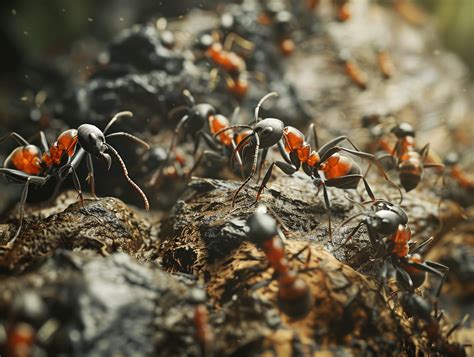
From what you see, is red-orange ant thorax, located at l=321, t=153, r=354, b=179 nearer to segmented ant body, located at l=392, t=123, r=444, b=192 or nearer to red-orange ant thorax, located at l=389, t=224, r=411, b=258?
red-orange ant thorax, located at l=389, t=224, r=411, b=258

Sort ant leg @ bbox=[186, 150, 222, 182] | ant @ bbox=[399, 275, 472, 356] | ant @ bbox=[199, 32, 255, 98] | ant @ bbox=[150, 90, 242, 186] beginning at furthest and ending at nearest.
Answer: ant @ bbox=[199, 32, 255, 98]
ant @ bbox=[150, 90, 242, 186]
ant leg @ bbox=[186, 150, 222, 182]
ant @ bbox=[399, 275, 472, 356]

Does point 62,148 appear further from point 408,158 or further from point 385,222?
point 408,158

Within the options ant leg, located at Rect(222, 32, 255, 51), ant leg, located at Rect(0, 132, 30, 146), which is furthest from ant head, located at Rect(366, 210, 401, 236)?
ant leg, located at Rect(222, 32, 255, 51)

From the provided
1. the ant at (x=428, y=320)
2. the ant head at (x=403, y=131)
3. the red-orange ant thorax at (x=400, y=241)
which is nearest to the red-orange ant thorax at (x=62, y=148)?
the red-orange ant thorax at (x=400, y=241)

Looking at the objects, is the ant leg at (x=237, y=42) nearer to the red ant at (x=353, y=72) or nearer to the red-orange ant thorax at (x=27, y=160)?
the red ant at (x=353, y=72)

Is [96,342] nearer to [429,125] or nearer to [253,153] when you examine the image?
[253,153]

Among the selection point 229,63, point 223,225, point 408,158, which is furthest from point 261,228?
point 229,63
